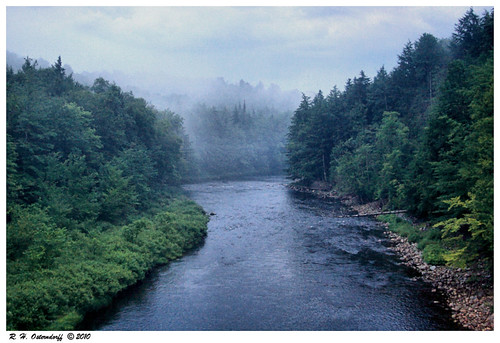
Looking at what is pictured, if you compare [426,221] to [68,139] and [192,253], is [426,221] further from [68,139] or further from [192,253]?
[68,139]

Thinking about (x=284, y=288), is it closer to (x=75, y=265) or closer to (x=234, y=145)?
(x=75, y=265)

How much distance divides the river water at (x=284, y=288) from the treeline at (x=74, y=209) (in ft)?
5.59

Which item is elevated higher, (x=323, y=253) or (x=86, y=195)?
(x=86, y=195)

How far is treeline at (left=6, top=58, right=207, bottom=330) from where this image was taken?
18906 mm

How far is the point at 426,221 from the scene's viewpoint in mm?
31812

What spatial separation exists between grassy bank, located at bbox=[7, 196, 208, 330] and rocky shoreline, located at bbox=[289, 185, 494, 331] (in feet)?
49.6

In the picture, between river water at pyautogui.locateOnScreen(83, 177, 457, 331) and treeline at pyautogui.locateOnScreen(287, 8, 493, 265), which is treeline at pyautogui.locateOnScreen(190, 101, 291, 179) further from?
river water at pyautogui.locateOnScreen(83, 177, 457, 331)

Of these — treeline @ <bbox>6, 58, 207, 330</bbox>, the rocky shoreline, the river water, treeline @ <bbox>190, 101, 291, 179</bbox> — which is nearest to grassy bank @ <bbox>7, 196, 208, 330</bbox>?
treeline @ <bbox>6, 58, 207, 330</bbox>

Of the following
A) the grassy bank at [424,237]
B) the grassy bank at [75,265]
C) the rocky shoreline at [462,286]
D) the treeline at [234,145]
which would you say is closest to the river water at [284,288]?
the rocky shoreline at [462,286]

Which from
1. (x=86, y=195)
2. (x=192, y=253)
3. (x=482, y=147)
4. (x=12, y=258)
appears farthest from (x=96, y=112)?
(x=482, y=147)

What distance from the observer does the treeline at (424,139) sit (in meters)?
19.2

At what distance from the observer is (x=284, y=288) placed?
21.8 m

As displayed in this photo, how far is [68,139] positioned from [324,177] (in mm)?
39261

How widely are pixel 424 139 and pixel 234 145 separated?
81.5 meters
